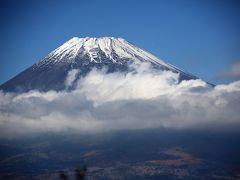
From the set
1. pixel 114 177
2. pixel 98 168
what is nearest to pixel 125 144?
pixel 98 168

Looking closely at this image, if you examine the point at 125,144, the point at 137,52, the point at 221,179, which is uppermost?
the point at 137,52

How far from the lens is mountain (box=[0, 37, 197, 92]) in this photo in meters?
160

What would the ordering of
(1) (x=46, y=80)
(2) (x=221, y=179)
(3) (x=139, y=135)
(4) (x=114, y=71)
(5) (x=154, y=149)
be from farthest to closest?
1. (4) (x=114, y=71)
2. (1) (x=46, y=80)
3. (3) (x=139, y=135)
4. (5) (x=154, y=149)
5. (2) (x=221, y=179)

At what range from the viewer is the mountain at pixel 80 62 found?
16050 cm

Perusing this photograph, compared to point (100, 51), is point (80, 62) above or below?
below

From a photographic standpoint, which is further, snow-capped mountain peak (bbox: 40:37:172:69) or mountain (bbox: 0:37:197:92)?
snow-capped mountain peak (bbox: 40:37:172:69)

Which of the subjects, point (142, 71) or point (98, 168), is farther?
point (142, 71)

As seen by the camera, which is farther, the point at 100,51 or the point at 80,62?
the point at 100,51

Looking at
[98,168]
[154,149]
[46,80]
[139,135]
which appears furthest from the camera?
[46,80]

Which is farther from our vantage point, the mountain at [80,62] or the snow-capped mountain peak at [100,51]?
the snow-capped mountain peak at [100,51]

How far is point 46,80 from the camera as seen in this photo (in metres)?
160

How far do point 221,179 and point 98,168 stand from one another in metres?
26.2

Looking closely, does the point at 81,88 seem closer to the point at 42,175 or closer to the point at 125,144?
the point at 125,144

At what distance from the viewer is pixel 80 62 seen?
166 meters
